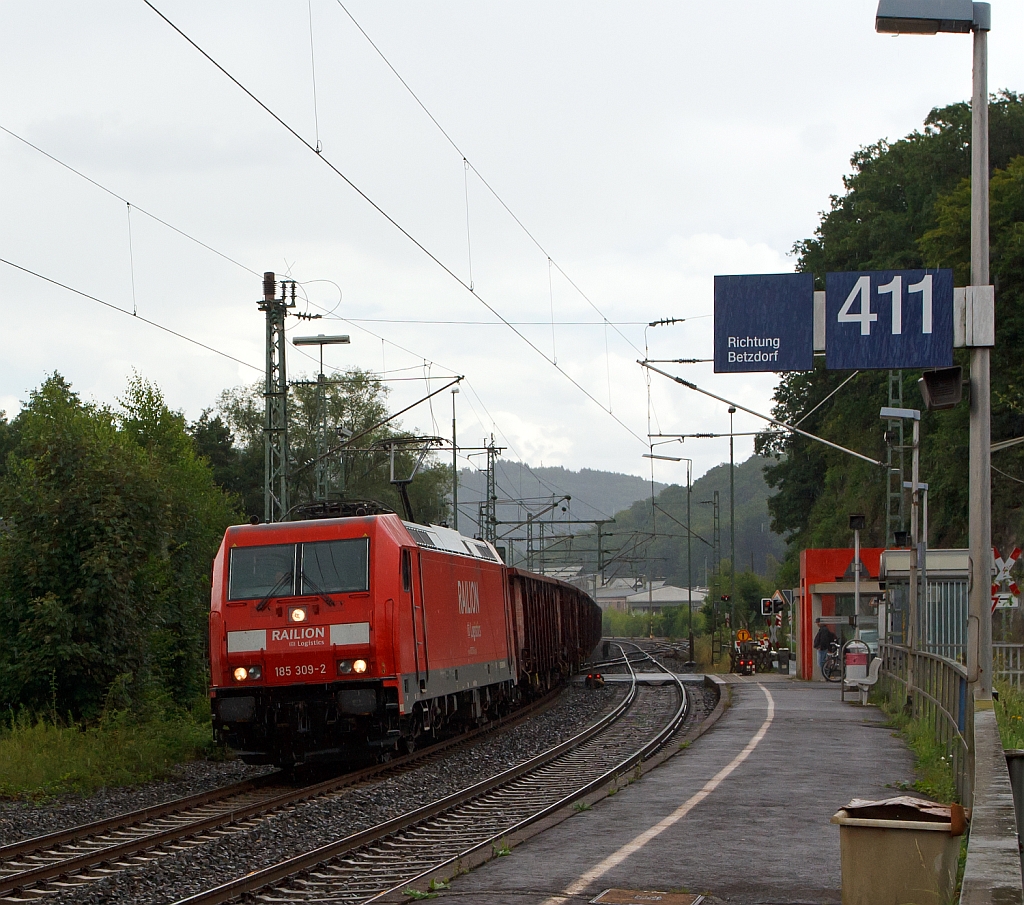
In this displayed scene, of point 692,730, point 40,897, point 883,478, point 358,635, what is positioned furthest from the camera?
point 883,478

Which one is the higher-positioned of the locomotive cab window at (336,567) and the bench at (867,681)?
the locomotive cab window at (336,567)

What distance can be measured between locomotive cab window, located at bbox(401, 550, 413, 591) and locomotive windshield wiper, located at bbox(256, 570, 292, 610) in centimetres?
136

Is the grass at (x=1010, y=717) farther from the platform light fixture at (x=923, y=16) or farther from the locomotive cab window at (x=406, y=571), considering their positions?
the locomotive cab window at (x=406, y=571)

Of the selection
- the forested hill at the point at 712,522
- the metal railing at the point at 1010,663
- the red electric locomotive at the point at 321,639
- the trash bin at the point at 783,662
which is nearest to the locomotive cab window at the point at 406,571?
the red electric locomotive at the point at 321,639

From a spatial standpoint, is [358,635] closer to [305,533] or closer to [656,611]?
[305,533]

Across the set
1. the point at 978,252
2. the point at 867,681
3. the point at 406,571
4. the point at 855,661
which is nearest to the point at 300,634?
the point at 406,571

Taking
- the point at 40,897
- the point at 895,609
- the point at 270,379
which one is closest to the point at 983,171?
the point at 40,897

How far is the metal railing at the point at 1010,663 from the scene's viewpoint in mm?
19980

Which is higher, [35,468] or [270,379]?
[270,379]

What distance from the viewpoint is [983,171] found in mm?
11586

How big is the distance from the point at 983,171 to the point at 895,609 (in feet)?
71.8

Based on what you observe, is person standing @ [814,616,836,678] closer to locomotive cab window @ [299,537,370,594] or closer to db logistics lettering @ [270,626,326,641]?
locomotive cab window @ [299,537,370,594]

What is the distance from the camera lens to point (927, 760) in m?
14.0

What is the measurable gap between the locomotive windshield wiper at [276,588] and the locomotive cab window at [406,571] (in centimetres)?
136
